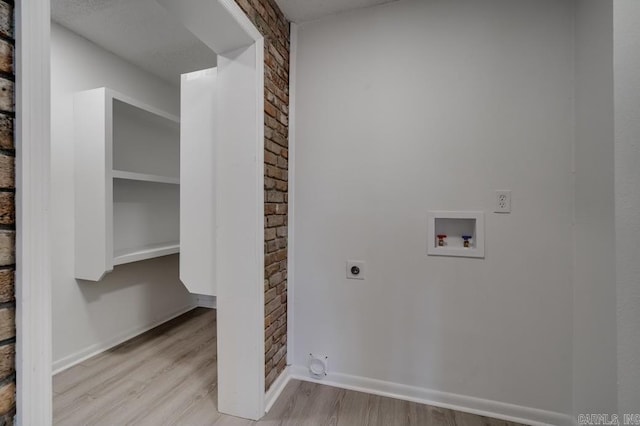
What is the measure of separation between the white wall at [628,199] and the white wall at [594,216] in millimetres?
245

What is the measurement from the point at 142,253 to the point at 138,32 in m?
1.74

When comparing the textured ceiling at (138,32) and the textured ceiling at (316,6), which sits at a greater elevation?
the textured ceiling at (138,32)

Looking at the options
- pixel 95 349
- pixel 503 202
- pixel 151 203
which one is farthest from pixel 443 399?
pixel 151 203

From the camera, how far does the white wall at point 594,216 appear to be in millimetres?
1141

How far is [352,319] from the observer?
1.76m

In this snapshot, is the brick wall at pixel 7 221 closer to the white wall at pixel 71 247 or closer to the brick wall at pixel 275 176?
the brick wall at pixel 275 176

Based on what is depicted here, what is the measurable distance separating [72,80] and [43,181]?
214cm

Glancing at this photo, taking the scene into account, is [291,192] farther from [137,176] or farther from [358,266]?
[137,176]

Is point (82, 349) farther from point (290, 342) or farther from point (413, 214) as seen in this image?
point (413, 214)

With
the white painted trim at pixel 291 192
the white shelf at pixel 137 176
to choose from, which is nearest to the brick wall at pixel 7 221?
the white painted trim at pixel 291 192

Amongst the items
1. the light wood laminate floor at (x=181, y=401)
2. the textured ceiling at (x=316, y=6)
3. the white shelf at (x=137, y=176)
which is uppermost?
the textured ceiling at (x=316, y=6)

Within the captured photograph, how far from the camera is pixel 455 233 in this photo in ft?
5.35

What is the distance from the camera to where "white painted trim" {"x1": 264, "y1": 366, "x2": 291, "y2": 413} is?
1576 mm

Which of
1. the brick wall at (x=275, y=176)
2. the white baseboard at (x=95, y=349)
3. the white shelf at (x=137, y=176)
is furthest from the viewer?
the white shelf at (x=137, y=176)
